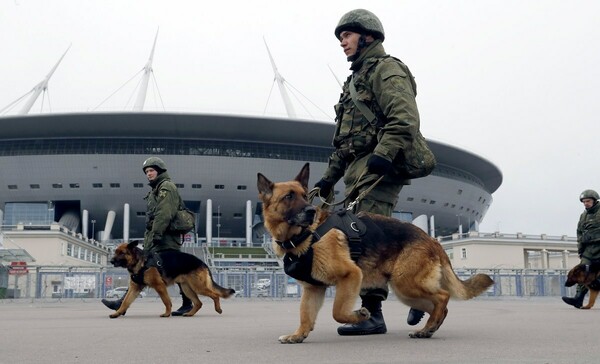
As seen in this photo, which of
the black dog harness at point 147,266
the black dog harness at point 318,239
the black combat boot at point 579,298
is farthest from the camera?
the black combat boot at point 579,298

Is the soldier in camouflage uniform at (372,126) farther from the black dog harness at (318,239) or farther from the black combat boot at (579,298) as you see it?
the black combat boot at (579,298)

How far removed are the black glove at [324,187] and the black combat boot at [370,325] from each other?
984 mm

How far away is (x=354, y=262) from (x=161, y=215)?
5.33 meters

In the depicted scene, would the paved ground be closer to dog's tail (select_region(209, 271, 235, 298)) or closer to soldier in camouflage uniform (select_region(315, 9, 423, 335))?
soldier in camouflage uniform (select_region(315, 9, 423, 335))

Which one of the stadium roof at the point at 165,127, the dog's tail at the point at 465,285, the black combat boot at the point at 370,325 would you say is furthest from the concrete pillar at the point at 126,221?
the dog's tail at the point at 465,285

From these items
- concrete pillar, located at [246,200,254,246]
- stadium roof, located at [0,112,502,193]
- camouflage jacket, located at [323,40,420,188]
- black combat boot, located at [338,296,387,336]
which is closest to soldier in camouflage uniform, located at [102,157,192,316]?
camouflage jacket, located at [323,40,420,188]

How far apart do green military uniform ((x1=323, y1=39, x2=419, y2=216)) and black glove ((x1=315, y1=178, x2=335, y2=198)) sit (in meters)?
0.09

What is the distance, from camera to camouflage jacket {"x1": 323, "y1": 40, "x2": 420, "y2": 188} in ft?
17.6

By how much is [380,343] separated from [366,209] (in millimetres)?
1308

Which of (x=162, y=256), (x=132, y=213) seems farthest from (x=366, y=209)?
(x=132, y=213)

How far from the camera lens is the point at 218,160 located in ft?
236

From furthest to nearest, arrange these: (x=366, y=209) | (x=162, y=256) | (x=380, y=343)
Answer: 1. (x=162, y=256)
2. (x=366, y=209)
3. (x=380, y=343)

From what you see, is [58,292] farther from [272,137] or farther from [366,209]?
[272,137]

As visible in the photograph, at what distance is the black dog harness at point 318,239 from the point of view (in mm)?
4629
